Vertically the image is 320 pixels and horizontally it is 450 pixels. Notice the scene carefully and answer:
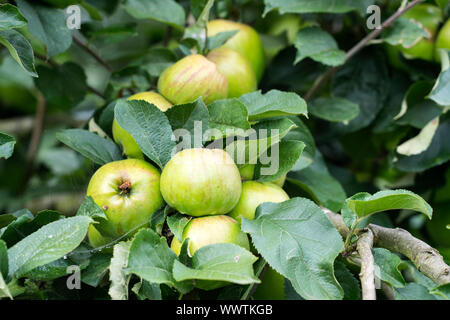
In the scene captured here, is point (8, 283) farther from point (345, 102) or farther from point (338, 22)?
point (338, 22)

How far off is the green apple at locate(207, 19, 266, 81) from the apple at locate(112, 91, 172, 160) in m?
0.22

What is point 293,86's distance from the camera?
104 centimetres

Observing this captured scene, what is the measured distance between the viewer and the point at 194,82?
0.71 m

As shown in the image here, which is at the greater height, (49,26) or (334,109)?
(49,26)

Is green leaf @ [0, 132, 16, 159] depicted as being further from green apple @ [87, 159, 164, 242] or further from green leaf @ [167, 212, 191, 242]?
green leaf @ [167, 212, 191, 242]

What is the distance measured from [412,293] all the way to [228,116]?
0.30 metres

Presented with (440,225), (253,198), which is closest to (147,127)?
(253,198)

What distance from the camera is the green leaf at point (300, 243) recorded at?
0.52m

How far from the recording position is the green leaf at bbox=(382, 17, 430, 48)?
2.81ft

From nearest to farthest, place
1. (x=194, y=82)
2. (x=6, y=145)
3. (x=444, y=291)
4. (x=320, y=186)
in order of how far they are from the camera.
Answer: (x=444, y=291)
(x=6, y=145)
(x=194, y=82)
(x=320, y=186)

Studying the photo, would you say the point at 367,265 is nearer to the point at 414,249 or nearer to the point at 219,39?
the point at 414,249

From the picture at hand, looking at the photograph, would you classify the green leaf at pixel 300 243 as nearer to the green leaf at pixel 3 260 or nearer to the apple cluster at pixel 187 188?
the apple cluster at pixel 187 188

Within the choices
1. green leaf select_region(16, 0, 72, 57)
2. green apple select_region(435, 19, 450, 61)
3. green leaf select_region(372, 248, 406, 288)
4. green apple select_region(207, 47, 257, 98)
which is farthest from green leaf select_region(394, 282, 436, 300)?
green leaf select_region(16, 0, 72, 57)
